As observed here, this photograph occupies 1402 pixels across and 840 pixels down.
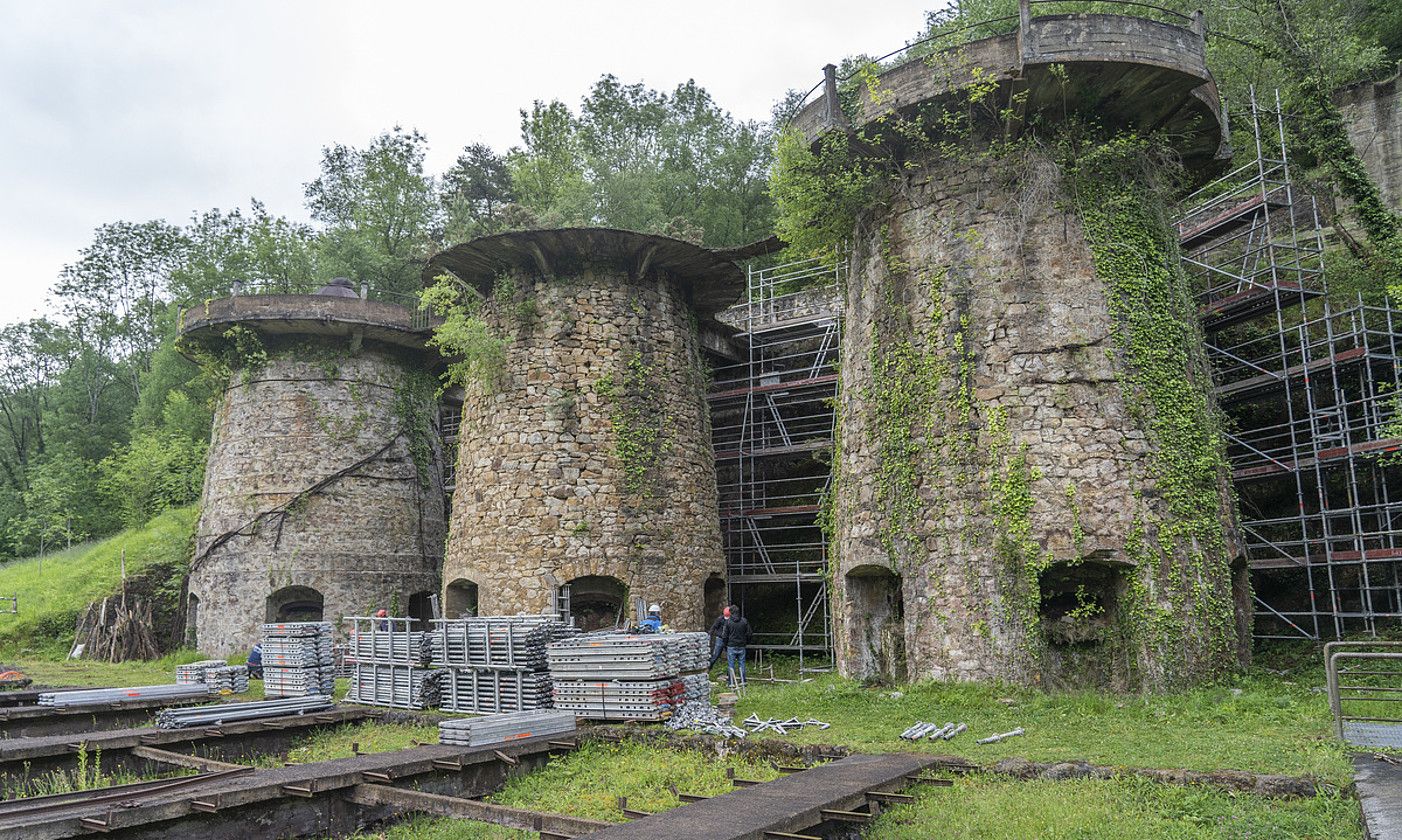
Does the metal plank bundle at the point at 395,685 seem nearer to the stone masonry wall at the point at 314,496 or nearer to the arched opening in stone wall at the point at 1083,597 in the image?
the stone masonry wall at the point at 314,496

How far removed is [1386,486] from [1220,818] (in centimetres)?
1032

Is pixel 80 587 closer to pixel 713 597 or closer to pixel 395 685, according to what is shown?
pixel 395 685

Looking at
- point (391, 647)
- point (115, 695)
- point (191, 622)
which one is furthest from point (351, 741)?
point (191, 622)

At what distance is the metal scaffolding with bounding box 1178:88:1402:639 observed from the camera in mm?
13234

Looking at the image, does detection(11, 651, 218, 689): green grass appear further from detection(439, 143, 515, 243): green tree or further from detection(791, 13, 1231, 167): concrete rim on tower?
detection(439, 143, 515, 243): green tree

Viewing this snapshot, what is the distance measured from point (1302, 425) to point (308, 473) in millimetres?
18444

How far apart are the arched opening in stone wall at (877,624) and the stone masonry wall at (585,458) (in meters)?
3.64

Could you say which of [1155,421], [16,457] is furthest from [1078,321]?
[16,457]

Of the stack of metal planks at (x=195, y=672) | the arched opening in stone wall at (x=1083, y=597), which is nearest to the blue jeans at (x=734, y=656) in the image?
the arched opening in stone wall at (x=1083, y=597)

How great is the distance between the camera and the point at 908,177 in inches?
512

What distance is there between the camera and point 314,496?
65.4ft

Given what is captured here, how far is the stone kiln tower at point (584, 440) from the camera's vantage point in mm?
15398

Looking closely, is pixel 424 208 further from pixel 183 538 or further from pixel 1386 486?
pixel 1386 486

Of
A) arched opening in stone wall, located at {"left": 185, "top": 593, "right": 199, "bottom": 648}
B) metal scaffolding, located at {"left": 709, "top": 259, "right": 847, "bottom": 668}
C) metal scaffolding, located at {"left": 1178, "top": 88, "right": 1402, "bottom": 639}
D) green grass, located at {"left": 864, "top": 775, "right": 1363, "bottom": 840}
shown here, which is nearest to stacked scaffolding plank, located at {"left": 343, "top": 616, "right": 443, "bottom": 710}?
metal scaffolding, located at {"left": 709, "top": 259, "right": 847, "bottom": 668}
